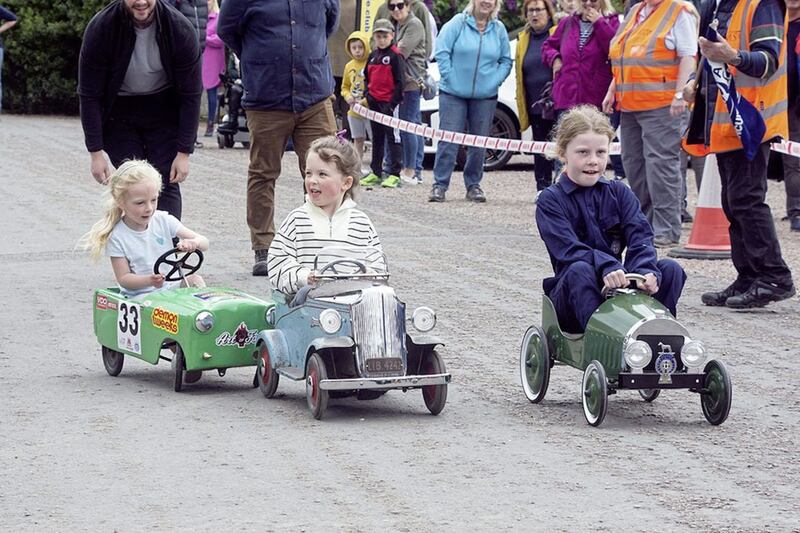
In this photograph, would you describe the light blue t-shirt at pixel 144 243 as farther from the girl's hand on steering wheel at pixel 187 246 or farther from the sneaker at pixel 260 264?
the sneaker at pixel 260 264

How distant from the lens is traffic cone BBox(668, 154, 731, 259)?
11766 mm

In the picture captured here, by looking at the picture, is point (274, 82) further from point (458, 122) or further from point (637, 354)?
point (458, 122)

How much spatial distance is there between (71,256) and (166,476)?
623cm

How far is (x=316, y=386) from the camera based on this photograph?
20.2 ft

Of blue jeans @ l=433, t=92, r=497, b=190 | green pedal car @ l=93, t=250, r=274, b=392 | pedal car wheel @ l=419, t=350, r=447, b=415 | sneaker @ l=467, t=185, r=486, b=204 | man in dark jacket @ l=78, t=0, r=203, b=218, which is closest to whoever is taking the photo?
pedal car wheel @ l=419, t=350, r=447, b=415

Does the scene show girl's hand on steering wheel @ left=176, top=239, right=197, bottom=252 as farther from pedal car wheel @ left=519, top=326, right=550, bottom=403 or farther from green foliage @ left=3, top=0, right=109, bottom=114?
green foliage @ left=3, top=0, right=109, bottom=114

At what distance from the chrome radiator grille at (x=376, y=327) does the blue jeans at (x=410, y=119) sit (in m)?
11.3

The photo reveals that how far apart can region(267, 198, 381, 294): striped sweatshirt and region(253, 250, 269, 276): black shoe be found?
357cm

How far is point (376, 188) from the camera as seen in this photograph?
1711 centimetres

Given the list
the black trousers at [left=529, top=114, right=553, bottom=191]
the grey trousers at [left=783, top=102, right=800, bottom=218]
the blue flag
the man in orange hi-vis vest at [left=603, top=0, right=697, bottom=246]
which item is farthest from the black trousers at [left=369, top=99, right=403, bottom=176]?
the blue flag

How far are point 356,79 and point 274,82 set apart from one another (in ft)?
24.2

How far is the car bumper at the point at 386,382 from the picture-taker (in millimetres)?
6039

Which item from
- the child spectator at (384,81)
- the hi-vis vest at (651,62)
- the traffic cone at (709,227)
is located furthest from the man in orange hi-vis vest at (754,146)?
the child spectator at (384,81)

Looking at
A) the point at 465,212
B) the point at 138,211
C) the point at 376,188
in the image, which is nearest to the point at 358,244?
the point at 138,211
